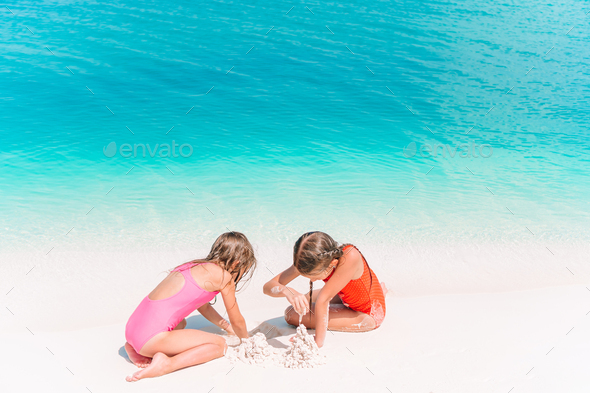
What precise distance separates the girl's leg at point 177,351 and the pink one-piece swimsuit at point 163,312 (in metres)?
0.05

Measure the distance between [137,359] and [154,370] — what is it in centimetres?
30

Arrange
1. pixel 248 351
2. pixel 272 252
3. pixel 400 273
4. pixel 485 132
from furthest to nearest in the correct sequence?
1. pixel 485 132
2. pixel 272 252
3. pixel 400 273
4. pixel 248 351

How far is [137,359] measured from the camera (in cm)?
307

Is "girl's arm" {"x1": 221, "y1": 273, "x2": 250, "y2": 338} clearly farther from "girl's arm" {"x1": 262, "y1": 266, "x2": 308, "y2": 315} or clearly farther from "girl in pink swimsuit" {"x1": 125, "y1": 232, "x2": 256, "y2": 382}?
"girl's arm" {"x1": 262, "y1": 266, "x2": 308, "y2": 315}

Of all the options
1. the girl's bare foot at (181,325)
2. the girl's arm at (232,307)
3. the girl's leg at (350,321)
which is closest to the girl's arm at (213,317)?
the girl's bare foot at (181,325)

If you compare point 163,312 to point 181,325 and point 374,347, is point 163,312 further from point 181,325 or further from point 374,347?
point 374,347

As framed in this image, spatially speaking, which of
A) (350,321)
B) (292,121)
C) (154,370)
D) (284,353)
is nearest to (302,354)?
(284,353)

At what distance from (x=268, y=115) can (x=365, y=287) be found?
7.66m

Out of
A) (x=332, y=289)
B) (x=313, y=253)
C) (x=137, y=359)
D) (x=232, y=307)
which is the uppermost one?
(x=313, y=253)

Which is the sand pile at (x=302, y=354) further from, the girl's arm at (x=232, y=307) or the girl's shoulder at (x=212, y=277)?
the girl's shoulder at (x=212, y=277)

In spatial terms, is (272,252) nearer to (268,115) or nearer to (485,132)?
(268,115)

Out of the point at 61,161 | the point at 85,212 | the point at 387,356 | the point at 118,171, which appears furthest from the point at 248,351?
the point at 61,161

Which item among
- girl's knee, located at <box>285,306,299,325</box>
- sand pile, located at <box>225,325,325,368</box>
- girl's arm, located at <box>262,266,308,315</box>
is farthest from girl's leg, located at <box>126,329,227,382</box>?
girl's knee, located at <box>285,306,299,325</box>

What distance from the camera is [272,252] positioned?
5.44m
